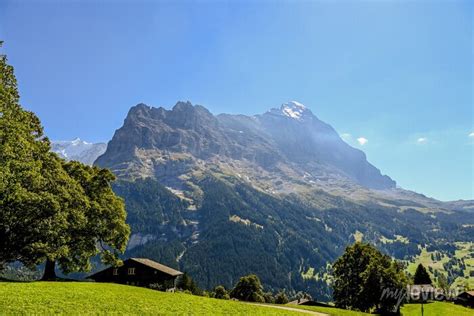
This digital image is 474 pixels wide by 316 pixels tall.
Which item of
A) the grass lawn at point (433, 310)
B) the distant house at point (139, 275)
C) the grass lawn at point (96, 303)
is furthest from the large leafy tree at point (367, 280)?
the distant house at point (139, 275)

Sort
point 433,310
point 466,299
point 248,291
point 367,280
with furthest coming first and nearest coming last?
point 248,291
point 466,299
point 433,310
point 367,280

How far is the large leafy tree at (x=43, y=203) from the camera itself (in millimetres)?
41812

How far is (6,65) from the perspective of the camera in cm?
4225

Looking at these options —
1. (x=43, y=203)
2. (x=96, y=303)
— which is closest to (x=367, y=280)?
(x=96, y=303)

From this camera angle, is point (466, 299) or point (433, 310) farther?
point (466, 299)

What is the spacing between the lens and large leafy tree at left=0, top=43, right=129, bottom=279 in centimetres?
4181

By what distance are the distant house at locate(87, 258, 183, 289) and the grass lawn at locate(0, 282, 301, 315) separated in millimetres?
50815

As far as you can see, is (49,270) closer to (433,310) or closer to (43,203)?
(43,203)

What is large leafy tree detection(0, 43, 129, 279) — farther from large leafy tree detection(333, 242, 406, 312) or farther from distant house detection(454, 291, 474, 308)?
distant house detection(454, 291, 474, 308)

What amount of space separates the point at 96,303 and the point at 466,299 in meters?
132

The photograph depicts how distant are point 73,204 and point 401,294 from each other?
64527mm

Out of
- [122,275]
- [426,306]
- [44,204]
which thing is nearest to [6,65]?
[44,204]

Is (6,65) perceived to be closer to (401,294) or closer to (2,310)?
(2,310)

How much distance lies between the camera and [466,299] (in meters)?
125
